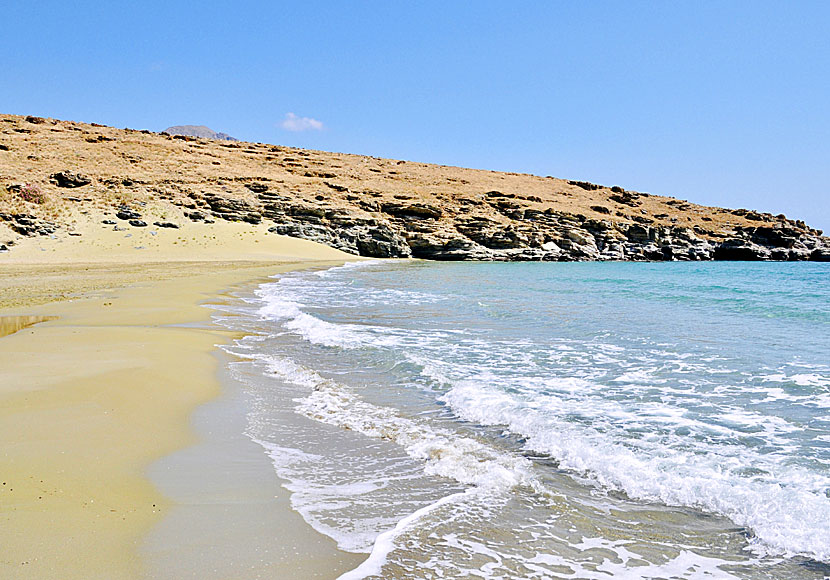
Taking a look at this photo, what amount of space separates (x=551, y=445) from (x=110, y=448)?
10.8 feet

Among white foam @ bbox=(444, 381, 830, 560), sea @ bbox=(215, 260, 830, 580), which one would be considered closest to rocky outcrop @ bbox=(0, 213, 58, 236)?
sea @ bbox=(215, 260, 830, 580)

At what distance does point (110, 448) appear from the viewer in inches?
154

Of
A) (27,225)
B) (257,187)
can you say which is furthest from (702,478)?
(257,187)

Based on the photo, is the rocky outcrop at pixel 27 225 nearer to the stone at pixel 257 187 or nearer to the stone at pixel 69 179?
the stone at pixel 69 179

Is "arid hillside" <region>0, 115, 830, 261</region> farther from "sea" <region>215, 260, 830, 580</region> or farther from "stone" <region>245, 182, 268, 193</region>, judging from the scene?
"sea" <region>215, 260, 830, 580</region>

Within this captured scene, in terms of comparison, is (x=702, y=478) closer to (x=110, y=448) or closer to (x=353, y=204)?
(x=110, y=448)

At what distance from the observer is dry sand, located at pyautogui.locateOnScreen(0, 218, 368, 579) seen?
2.55 m

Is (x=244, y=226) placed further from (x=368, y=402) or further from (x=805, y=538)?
(x=805, y=538)

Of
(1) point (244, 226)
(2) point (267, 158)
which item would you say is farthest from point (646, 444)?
(2) point (267, 158)

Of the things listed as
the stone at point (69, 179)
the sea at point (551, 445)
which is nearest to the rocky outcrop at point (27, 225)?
the stone at point (69, 179)

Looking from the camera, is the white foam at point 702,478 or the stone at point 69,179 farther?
the stone at point 69,179

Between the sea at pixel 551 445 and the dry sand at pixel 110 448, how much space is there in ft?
1.12

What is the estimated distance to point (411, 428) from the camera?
4801 millimetres

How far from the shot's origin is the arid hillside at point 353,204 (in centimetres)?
3809
